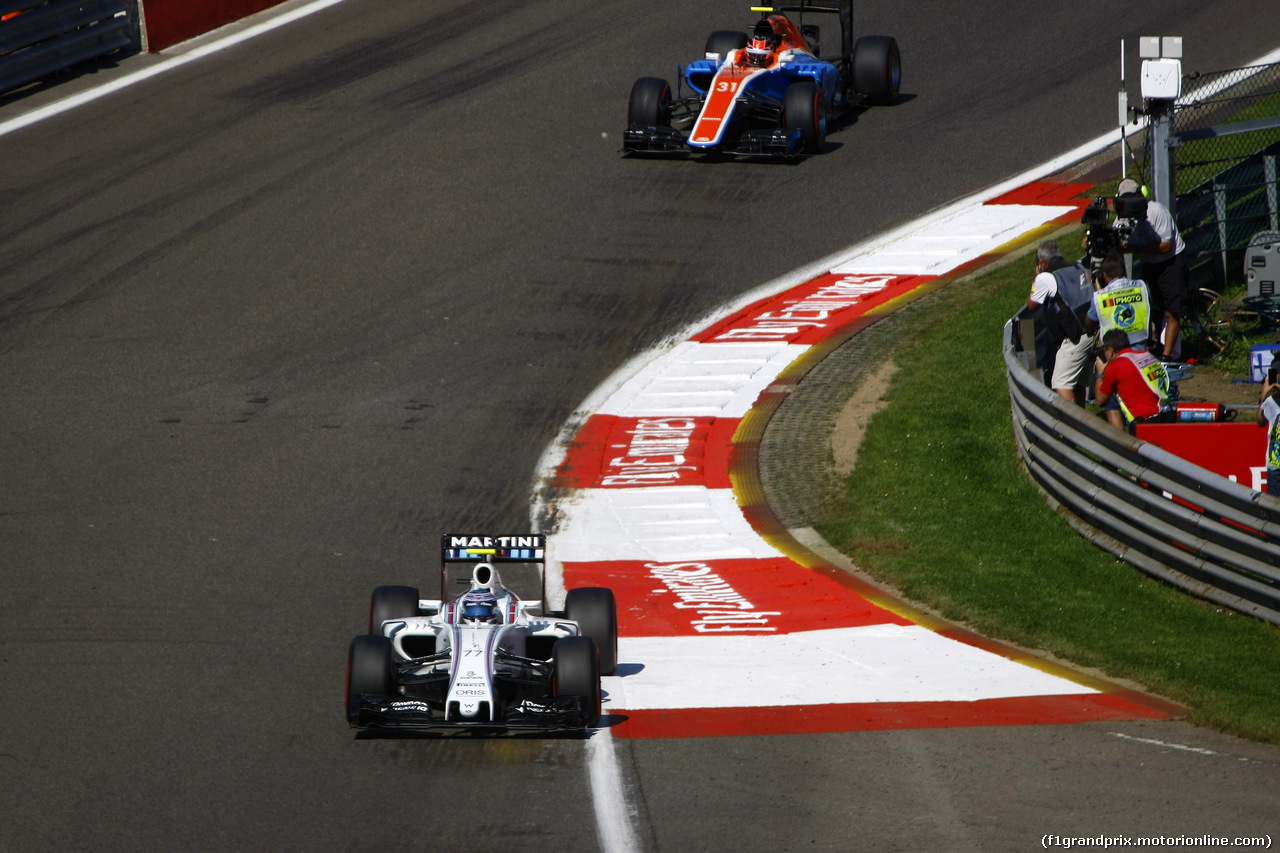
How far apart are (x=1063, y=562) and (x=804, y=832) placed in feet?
16.5

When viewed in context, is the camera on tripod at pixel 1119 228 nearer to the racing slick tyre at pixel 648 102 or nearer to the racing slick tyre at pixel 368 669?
the racing slick tyre at pixel 648 102

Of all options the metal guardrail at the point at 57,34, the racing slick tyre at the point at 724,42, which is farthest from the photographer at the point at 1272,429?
the metal guardrail at the point at 57,34

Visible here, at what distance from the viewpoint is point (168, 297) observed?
17.2 metres

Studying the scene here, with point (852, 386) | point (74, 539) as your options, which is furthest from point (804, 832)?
point (852, 386)

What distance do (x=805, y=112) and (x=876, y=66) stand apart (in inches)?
86.6

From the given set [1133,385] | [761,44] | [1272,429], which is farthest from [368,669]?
[761,44]

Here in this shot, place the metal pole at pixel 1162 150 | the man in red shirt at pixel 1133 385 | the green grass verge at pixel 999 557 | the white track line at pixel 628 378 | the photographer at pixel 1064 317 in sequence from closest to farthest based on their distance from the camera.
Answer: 1. the white track line at pixel 628 378
2. the green grass verge at pixel 999 557
3. the man in red shirt at pixel 1133 385
4. the photographer at pixel 1064 317
5. the metal pole at pixel 1162 150

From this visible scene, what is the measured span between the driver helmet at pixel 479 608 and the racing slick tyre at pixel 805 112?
42.2ft

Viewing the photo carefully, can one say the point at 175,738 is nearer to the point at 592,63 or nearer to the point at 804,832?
the point at 804,832

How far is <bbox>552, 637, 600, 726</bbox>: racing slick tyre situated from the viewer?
855cm

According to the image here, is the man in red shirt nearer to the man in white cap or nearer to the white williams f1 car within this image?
the man in white cap

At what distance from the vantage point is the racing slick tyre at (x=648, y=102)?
20.6 metres

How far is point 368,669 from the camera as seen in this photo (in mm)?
8609

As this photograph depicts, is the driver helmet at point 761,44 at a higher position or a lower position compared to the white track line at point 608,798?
higher
